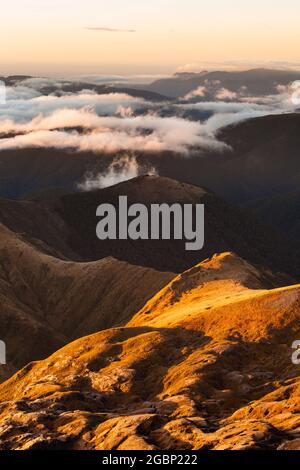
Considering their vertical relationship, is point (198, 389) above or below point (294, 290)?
below

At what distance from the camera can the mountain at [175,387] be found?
383 ft

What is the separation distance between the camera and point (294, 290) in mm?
168750

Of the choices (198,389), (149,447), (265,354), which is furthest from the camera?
(265,354)

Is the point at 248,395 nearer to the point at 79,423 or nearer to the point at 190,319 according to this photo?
the point at 79,423

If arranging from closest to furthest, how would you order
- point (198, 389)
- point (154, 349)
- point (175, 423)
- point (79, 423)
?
point (175, 423) < point (79, 423) < point (198, 389) < point (154, 349)

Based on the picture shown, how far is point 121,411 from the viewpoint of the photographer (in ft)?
462

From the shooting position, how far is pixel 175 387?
144 metres

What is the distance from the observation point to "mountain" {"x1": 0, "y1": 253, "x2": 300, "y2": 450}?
383ft

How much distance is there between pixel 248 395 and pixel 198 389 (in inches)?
400

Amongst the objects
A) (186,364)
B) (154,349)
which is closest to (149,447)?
(186,364)

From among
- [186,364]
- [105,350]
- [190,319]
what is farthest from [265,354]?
[105,350]
